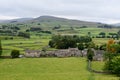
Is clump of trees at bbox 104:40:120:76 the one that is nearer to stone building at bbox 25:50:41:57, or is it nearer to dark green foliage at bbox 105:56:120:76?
dark green foliage at bbox 105:56:120:76

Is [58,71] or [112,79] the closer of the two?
[112,79]

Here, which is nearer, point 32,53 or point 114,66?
point 114,66

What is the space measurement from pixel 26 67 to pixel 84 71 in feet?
55.7

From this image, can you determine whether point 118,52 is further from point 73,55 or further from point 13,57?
point 13,57

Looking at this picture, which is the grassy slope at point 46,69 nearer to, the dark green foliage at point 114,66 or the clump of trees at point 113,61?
the dark green foliage at point 114,66

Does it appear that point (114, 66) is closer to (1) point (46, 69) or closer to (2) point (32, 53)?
(1) point (46, 69)

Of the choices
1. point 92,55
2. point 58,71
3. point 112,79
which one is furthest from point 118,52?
point 112,79

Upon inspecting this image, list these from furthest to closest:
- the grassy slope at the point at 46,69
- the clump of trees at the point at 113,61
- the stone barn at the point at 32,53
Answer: the stone barn at the point at 32,53, the clump of trees at the point at 113,61, the grassy slope at the point at 46,69

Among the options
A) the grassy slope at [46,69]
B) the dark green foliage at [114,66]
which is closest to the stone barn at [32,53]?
the grassy slope at [46,69]

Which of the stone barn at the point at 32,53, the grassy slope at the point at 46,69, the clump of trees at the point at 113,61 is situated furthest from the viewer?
the stone barn at the point at 32,53

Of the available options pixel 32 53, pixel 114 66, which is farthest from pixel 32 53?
pixel 114 66

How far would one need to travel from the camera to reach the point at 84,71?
74312 millimetres

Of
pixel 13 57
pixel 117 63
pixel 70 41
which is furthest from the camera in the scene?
pixel 70 41

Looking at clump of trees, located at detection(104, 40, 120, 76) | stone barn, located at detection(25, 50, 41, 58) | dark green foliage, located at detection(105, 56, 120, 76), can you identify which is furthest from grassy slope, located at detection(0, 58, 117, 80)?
stone barn, located at detection(25, 50, 41, 58)
